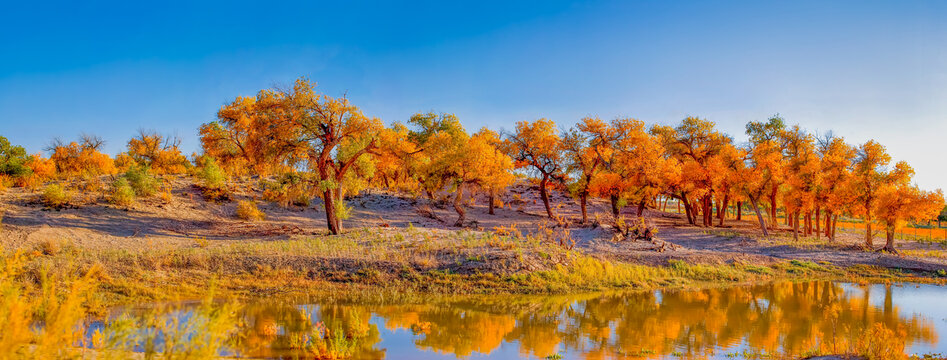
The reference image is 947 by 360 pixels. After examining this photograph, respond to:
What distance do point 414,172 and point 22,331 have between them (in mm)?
29574

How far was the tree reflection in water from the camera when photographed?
10.2m

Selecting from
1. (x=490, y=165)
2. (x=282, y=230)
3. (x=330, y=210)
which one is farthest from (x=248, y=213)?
(x=490, y=165)

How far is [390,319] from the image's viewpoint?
1228cm

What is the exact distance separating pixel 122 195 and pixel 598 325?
2635 cm

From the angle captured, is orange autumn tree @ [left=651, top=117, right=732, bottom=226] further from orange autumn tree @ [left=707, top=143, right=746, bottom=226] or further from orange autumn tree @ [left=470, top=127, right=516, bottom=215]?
orange autumn tree @ [left=470, top=127, right=516, bottom=215]

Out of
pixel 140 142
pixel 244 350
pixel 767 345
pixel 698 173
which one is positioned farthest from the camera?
pixel 140 142

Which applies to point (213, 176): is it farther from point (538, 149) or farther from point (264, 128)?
point (538, 149)

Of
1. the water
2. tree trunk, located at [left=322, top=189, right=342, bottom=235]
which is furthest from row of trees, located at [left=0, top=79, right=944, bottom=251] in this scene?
the water

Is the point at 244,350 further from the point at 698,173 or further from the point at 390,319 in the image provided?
the point at 698,173

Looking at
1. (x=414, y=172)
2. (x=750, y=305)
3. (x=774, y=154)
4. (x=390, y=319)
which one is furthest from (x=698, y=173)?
(x=390, y=319)

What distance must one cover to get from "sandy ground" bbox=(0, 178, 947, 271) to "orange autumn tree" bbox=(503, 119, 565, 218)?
15.0 feet

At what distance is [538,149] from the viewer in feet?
126

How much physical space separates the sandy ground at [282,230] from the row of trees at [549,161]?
2.15 meters

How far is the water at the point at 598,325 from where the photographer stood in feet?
32.7
